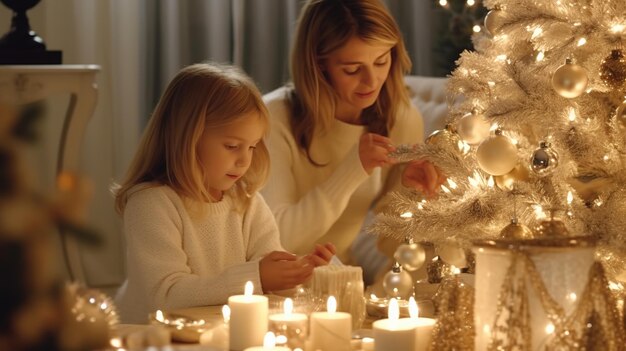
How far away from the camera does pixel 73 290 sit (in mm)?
1143

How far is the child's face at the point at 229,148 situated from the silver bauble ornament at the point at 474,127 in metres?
0.41

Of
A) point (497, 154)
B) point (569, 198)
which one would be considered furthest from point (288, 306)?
point (569, 198)

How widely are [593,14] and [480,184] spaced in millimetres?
359

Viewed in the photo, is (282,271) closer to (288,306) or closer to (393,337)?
(288,306)

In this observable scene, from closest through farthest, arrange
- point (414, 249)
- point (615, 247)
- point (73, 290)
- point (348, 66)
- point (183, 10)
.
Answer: point (73, 290) < point (615, 247) < point (414, 249) < point (348, 66) < point (183, 10)

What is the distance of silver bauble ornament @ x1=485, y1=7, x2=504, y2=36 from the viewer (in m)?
1.76

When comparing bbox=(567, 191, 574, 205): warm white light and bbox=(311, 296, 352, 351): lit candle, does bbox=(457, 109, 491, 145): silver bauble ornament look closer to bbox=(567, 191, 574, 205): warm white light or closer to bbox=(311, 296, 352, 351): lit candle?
bbox=(567, 191, 574, 205): warm white light

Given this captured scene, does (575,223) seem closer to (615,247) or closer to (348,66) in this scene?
A: (615,247)

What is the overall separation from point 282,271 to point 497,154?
444mm

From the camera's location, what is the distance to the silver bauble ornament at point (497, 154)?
5.14 ft

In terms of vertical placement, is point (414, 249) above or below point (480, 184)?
below

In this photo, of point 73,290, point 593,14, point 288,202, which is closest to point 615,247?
point 593,14

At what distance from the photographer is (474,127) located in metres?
1.71

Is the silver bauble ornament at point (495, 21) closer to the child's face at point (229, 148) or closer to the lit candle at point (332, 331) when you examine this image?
the child's face at point (229, 148)
